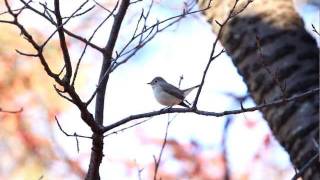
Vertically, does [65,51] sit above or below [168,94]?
below

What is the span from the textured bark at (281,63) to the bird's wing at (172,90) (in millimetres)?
332

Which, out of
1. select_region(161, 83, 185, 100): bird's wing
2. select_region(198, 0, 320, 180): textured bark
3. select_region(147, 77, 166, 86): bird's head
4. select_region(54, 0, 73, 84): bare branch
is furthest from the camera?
select_region(147, 77, 166, 86): bird's head

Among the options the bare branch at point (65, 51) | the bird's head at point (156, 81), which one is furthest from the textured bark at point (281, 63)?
the bare branch at point (65, 51)

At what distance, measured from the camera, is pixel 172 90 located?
324 centimetres

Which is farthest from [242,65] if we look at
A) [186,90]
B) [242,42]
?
[186,90]

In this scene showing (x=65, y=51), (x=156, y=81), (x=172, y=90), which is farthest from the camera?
(x=156, y=81)

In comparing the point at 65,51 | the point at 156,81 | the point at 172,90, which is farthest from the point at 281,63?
the point at 65,51

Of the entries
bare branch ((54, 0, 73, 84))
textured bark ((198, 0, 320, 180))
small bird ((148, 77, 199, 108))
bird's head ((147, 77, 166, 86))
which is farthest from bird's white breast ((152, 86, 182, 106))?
bare branch ((54, 0, 73, 84))

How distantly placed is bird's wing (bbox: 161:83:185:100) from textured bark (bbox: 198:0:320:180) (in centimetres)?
33

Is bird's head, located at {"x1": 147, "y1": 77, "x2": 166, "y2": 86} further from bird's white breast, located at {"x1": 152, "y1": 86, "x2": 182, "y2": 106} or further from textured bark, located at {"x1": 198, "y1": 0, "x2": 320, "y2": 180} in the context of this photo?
textured bark, located at {"x1": 198, "y1": 0, "x2": 320, "y2": 180}

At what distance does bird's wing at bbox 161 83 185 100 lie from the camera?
3.11 m

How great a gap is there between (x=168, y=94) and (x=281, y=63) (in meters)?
0.74

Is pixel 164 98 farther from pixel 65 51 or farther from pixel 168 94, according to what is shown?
pixel 65 51

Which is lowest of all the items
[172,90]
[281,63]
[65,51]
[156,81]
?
[65,51]
